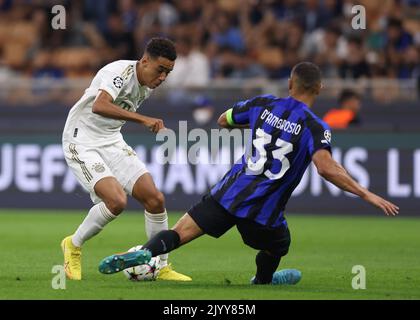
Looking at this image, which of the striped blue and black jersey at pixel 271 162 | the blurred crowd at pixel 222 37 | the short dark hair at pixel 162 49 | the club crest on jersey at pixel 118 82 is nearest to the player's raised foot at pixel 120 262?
the striped blue and black jersey at pixel 271 162

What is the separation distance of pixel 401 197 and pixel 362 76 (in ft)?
9.46

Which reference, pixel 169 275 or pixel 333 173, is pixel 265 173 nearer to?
pixel 333 173

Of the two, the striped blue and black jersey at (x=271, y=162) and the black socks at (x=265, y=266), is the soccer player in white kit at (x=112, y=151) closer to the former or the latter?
the black socks at (x=265, y=266)

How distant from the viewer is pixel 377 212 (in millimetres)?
17781

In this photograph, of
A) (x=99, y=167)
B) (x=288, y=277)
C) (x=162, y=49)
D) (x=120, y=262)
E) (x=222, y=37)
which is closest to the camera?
(x=120, y=262)

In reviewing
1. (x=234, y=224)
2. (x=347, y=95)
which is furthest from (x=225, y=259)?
(x=347, y=95)

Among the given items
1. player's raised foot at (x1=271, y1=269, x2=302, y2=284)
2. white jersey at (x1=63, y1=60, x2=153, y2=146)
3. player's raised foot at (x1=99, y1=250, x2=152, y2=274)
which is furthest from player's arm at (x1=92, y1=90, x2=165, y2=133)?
player's raised foot at (x1=271, y1=269, x2=302, y2=284)

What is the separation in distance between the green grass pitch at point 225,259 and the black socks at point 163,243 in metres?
0.32

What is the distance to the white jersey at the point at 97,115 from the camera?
32.4 ft

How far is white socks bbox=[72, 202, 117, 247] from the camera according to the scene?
970cm

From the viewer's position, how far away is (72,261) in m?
9.72

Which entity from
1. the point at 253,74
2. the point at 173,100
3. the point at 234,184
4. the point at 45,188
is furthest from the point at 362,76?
the point at 234,184

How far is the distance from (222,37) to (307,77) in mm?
12036

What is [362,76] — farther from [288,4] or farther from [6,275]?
[6,275]
